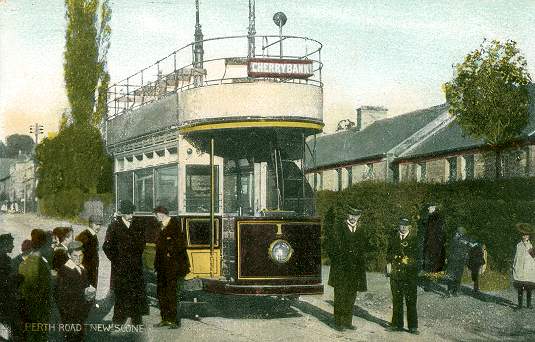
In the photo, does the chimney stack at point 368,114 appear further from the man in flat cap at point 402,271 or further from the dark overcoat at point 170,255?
the dark overcoat at point 170,255

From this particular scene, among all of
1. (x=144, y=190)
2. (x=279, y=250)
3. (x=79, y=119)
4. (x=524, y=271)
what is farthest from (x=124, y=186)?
(x=524, y=271)

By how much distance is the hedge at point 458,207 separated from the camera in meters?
12.3

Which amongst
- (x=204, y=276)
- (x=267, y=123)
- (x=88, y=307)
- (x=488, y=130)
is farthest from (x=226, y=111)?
(x=488, y=130)

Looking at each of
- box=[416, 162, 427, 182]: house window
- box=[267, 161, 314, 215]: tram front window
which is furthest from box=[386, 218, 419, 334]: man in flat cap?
box=[416, 162, 427, 182]: house window

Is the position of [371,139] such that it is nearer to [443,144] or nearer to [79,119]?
[443,144]

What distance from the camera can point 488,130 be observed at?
517 inches

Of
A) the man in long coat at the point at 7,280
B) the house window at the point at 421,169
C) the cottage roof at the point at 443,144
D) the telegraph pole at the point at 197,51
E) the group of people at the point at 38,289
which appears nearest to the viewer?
the group of people at the point at 38,289

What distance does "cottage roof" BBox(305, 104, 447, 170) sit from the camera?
69.7 feet

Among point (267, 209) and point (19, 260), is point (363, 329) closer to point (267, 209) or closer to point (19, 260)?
point (267, 209)

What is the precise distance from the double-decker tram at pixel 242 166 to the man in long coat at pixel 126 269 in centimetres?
60

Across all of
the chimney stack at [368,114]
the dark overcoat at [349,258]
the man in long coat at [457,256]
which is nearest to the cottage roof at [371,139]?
the chimney stack at [368,114]

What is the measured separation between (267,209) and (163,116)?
1.90m

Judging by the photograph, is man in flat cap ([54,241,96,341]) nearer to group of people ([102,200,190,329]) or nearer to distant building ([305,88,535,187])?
group of people ([102,200,190,329])

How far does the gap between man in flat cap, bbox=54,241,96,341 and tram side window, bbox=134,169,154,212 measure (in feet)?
8.65
